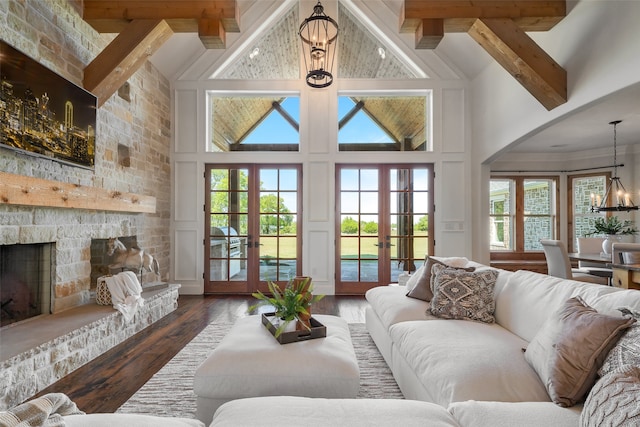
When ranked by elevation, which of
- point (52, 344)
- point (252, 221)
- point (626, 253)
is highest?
point (252, 221)

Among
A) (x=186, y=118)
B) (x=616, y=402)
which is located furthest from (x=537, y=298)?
(x=186, y=118)

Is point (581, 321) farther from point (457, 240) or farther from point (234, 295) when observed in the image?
point (234, 295)

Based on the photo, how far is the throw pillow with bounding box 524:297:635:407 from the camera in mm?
1302

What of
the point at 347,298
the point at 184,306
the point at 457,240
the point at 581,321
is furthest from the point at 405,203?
the point at 581,321

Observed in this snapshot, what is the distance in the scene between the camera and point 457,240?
543cm

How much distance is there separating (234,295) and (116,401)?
3159mm

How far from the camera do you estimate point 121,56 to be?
3.58m

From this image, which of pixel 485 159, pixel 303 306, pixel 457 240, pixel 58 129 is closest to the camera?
pixel 303 306

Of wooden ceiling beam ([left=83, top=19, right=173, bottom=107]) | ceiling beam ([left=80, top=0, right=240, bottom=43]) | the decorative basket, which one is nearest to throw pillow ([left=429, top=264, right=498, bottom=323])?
the decorative basket

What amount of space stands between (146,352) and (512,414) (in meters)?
2.90

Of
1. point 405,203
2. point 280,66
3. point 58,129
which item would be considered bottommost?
point 405,203

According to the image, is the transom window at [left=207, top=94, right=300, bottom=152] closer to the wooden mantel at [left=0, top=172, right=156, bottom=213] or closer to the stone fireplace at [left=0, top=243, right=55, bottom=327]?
the wooden mantel at [left=0, top=172, right=156, bottom=213]

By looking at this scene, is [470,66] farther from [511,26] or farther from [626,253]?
[626,253]

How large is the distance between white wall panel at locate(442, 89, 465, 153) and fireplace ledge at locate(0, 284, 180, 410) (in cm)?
498
